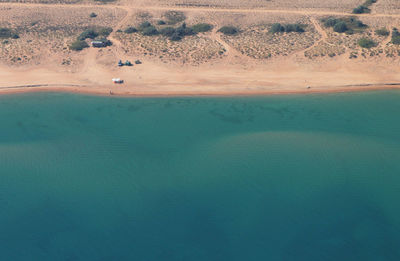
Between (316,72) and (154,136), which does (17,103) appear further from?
(316,72)

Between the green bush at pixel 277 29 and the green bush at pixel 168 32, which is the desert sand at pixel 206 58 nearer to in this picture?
the green bush at pixel 277 29

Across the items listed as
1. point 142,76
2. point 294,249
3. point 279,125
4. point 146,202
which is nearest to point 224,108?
point 279,125

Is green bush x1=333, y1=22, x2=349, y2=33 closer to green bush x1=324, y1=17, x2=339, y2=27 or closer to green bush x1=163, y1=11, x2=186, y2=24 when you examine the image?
green bush x1=324, y1=17, x2=339, y2=27

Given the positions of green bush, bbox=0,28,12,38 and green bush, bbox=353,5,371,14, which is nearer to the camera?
green bush, bbox=0,28,12,38

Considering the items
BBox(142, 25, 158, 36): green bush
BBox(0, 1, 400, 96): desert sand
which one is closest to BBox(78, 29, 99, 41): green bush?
BBox(0, 1, 400, 96): desert sand

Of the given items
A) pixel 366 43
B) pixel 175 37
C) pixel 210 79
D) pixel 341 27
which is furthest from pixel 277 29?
pixel 210 79

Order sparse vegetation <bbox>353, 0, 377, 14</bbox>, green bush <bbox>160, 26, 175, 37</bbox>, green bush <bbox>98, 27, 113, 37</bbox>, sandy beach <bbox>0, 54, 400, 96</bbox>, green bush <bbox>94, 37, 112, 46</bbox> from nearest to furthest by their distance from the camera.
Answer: sandy beach <bbox>0, 54, 400, 96</bbox> < green bush <bbox>94, 37, 112, 46</bbox> < green bush <bbox>160, 26, 175, 37</bbox> < green bush <bbox>98, 27, 113, 37</bbox> < sparse vegetation <bbox>353, 0, 377, 14</bbox>
